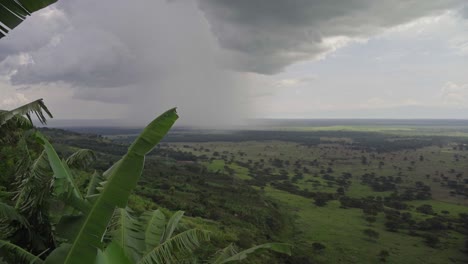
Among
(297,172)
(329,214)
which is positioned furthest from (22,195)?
(297,172)

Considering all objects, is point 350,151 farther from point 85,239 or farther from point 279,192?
point 85,239

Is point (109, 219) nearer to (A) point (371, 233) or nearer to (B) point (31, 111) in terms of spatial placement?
(B) point (31, 111)

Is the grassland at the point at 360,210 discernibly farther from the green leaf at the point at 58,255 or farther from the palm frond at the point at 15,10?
the palm frond at the point at 15,10

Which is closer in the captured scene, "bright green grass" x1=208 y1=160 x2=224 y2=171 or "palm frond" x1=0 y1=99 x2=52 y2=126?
"palm frond" x1=0 y1=99 x2=52 y2=126

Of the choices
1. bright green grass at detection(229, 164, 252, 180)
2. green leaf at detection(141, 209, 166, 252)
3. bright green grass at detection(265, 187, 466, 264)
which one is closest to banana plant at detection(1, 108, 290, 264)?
green leaf at detection(141, 209, 166, 252)

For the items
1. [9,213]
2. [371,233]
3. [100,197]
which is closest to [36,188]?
[9,213]

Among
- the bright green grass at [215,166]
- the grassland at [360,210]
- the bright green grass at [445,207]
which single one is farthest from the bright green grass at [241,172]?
the bright green grass at [445,207]

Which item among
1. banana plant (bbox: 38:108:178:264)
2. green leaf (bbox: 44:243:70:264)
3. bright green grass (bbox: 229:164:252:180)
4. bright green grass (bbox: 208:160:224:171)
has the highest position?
banana plant (bbox: 38:108:178:264)

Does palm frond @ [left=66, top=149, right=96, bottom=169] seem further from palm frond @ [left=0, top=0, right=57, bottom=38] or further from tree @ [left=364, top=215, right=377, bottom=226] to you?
tree @ [left=364, top=215, right=377, bottom=226]
